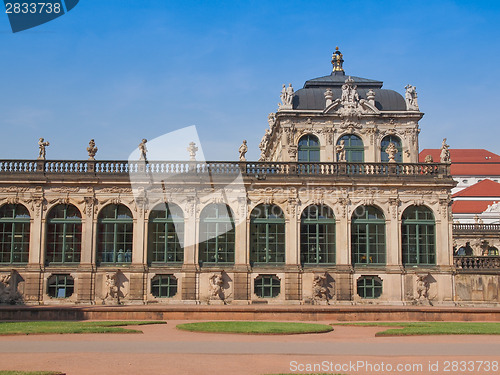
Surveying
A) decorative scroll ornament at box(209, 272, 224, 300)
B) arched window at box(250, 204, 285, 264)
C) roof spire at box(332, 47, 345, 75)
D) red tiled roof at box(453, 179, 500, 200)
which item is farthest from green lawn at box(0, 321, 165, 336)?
red tiled roof at box(453, 179, 500, 200)

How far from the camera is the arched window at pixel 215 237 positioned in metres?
38.2

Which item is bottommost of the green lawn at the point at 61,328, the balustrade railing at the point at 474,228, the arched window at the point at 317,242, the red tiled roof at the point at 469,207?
the green lawn at the point at 61,328

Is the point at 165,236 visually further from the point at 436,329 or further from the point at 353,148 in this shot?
the point at 436,329

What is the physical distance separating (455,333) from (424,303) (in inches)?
579

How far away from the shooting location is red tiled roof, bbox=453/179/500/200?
96125 millimetres

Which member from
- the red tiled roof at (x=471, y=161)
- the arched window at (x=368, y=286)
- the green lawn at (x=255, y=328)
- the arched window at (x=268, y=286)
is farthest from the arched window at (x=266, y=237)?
the red tiled roof at (x=471, y=161)

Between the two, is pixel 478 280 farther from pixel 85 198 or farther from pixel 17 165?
pixel 17 165

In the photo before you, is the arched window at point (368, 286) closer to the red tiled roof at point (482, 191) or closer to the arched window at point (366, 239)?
the arched window at point (366, 239)

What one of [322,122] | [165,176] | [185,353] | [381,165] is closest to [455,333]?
[185,353]

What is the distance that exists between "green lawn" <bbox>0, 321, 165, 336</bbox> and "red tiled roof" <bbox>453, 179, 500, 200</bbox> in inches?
3114

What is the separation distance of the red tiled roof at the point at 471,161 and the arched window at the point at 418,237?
236 feet

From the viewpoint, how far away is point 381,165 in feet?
129

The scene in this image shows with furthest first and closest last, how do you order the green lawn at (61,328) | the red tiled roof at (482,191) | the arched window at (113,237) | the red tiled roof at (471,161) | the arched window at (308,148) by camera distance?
the red tiled roof at (471,161)
the red tiled roof at (482,191)
the arched window at (308,148)
the arched window at (113,237)
the green lawn at (61,328)

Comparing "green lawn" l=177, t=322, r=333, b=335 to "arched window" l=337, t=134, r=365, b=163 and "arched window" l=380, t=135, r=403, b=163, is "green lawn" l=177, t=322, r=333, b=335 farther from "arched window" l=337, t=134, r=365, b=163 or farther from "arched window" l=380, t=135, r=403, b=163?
"arched window" l=380, t=135, r=403, b=163
